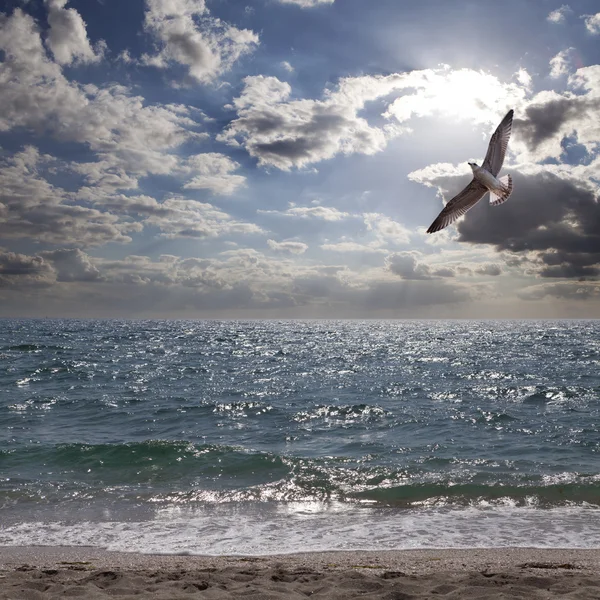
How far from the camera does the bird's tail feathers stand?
7073 millimetres

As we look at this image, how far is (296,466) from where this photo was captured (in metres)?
14.7

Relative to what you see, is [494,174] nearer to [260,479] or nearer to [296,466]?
[260,479]

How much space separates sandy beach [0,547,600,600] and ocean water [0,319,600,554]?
0.58m

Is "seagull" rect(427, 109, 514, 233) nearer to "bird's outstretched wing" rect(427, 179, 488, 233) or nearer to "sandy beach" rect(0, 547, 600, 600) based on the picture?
"bird's outstretched wing" rect(427, 179, 488, 233)

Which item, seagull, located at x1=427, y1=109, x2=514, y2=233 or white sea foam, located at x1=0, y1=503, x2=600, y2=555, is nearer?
seagull, located at x1=427, y1=109, x2=514, y2=233

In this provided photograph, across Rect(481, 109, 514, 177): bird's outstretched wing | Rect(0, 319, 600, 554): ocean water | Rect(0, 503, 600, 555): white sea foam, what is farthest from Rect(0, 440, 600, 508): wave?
Rect(481, 109, 514, 177): bird's outstretched wing

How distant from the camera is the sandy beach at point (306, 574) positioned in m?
6.72

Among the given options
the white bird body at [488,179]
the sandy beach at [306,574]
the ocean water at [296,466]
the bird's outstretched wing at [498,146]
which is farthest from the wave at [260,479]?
the bird's outstretched wing at [498,146]

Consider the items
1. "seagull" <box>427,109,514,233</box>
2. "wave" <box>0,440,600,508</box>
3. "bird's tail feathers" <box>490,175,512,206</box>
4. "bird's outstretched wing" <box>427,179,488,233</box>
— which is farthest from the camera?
"wave" <box>0,440,600,508</box>

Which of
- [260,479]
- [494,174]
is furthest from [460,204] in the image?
[260,479]

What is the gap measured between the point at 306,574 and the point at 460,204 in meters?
5.42

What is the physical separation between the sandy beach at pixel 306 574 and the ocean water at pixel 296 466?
23.0 inches

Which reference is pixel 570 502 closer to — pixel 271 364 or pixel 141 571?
pixel 141 571

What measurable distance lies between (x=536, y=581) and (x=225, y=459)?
9.82 meters
